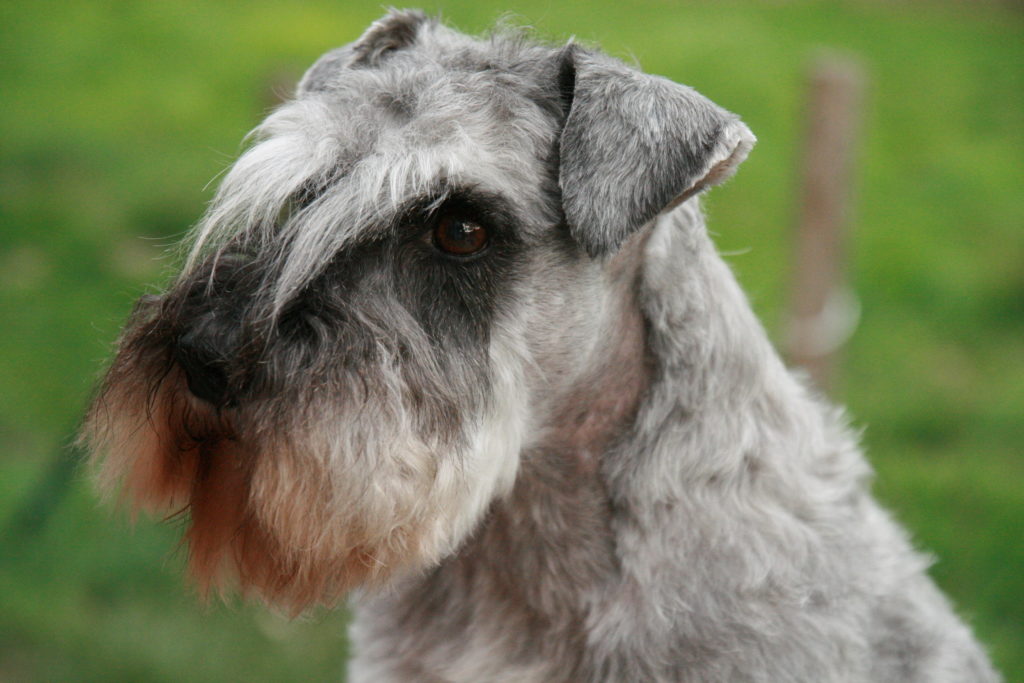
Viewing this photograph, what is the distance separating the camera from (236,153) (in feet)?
18.3

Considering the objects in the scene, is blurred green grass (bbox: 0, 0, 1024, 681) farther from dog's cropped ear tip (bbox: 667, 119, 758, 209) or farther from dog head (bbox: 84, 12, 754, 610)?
dog's cropped ear tip (bbox: 667, 119, 758, 209)

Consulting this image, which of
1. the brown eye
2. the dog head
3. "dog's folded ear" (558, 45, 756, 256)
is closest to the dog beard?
A: the dog head

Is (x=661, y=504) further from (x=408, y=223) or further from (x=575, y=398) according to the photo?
(x=408, y=223)

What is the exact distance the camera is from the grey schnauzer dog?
8.98 feet

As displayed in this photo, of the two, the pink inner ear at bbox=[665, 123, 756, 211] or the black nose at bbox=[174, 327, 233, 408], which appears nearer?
the black nose at bbox=[174, 327, 233, 408]

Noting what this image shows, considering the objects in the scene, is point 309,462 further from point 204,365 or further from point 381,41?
point 381,41

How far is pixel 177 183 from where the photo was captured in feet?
29.3

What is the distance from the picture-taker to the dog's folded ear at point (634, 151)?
2.75 metres

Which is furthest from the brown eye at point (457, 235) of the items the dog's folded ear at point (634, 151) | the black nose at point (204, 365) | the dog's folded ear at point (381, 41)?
the dog's folded ear at point (381, 41)

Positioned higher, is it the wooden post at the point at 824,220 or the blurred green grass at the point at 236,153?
the wooden post at the point at 824,220

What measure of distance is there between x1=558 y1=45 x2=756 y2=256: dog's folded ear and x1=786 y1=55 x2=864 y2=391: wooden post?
356 centimetres

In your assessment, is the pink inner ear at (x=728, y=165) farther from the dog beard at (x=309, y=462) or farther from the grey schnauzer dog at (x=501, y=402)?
the dog beard at (x=309, y=462)

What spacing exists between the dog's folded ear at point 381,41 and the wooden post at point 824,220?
3.31 metres

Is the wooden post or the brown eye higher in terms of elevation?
the brown eye
